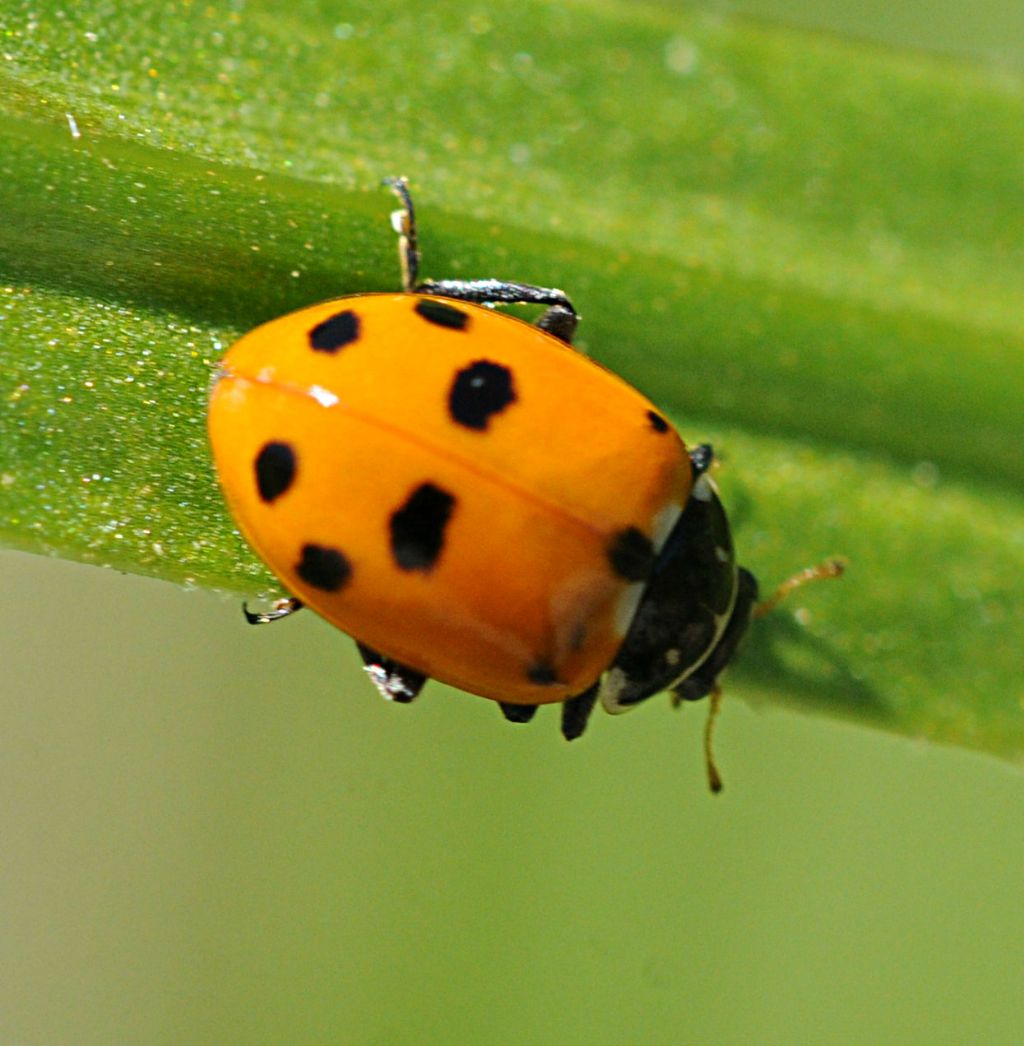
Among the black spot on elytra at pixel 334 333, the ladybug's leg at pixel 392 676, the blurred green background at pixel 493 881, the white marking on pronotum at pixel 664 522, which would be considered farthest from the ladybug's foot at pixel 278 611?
the blurred green background at pixel 493 881

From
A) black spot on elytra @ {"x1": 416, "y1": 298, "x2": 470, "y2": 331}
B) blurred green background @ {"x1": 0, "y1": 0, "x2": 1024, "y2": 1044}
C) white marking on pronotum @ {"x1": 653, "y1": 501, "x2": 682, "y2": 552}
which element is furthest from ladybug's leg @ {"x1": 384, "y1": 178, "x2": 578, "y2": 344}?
blurred green background @ {"x1": 0, "y1": 0, "x2": 1024, "y2": 1044}

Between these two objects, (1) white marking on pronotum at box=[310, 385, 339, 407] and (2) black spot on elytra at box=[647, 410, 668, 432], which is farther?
(2) black spot on elytra at box=[647, 410, 668, 432]

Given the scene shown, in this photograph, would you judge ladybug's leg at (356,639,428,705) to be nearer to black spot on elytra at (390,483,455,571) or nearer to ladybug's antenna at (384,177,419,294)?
black spot on elytra at (390,483,455,571)

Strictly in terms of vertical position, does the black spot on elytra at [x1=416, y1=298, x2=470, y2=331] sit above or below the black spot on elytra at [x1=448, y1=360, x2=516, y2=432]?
above

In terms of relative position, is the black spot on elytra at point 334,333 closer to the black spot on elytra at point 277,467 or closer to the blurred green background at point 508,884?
the black spot on elytra at point 277,467

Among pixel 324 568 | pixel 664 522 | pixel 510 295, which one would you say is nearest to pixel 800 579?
pixel 664 522

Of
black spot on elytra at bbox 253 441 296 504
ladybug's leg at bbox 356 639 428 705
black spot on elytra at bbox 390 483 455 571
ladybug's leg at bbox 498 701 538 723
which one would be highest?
black spot on elytra at bbox 253 441 296 504
